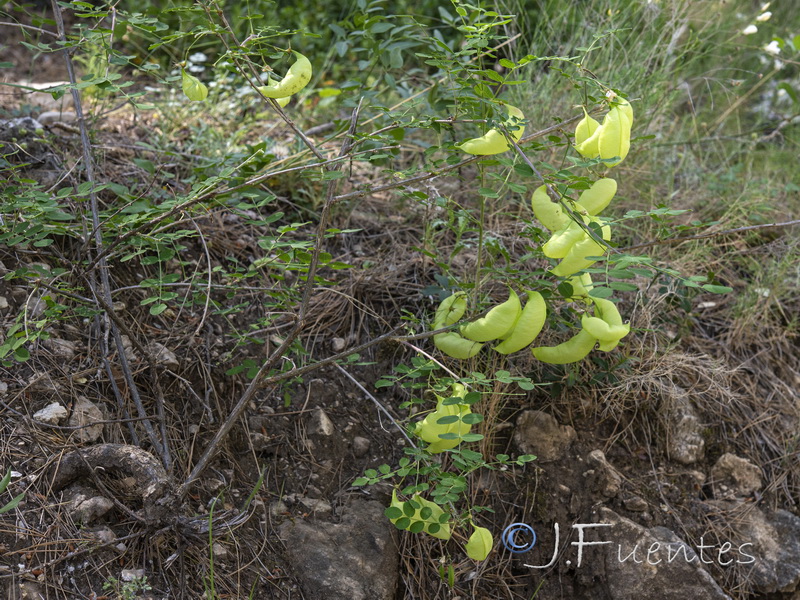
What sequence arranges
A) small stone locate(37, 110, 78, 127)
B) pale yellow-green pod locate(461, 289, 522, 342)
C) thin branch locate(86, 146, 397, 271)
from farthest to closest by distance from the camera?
small stone locate(37, 110, 78, 127) → thin branch locate(86, 146, 397, 271) → pale yellow-green pod locate(461, 289, 522, 342)

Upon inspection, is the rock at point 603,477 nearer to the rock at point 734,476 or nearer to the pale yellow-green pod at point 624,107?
the rock at point 734,476

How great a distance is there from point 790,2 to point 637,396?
3.49 m

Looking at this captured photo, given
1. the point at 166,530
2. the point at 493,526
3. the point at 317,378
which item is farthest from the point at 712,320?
the point at 166,530

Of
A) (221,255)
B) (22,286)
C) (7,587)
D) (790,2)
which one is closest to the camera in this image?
(7,587)

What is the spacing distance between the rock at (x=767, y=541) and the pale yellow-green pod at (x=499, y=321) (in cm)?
116

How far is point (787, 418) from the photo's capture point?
2.47 m

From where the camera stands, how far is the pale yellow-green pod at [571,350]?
159cm

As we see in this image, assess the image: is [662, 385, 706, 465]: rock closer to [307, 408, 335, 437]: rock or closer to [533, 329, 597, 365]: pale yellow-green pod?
[533, 329, 597, 365]: pale yellow-green pod

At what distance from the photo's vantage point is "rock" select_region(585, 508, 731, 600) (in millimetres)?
2002

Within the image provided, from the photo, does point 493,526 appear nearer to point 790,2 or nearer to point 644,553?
point 644,553

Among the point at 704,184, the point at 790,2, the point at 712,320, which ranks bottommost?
the point at 712,320

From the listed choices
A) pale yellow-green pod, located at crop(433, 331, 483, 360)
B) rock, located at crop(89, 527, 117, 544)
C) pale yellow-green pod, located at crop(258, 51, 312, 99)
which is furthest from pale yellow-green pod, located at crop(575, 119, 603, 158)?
rock, located at crop(89, 527, 117, 544)

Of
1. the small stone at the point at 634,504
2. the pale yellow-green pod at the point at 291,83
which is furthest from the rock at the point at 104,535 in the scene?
the small stone at the point at 634,504

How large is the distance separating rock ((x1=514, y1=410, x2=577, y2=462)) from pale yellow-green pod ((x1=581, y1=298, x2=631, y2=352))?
688 millimetres
